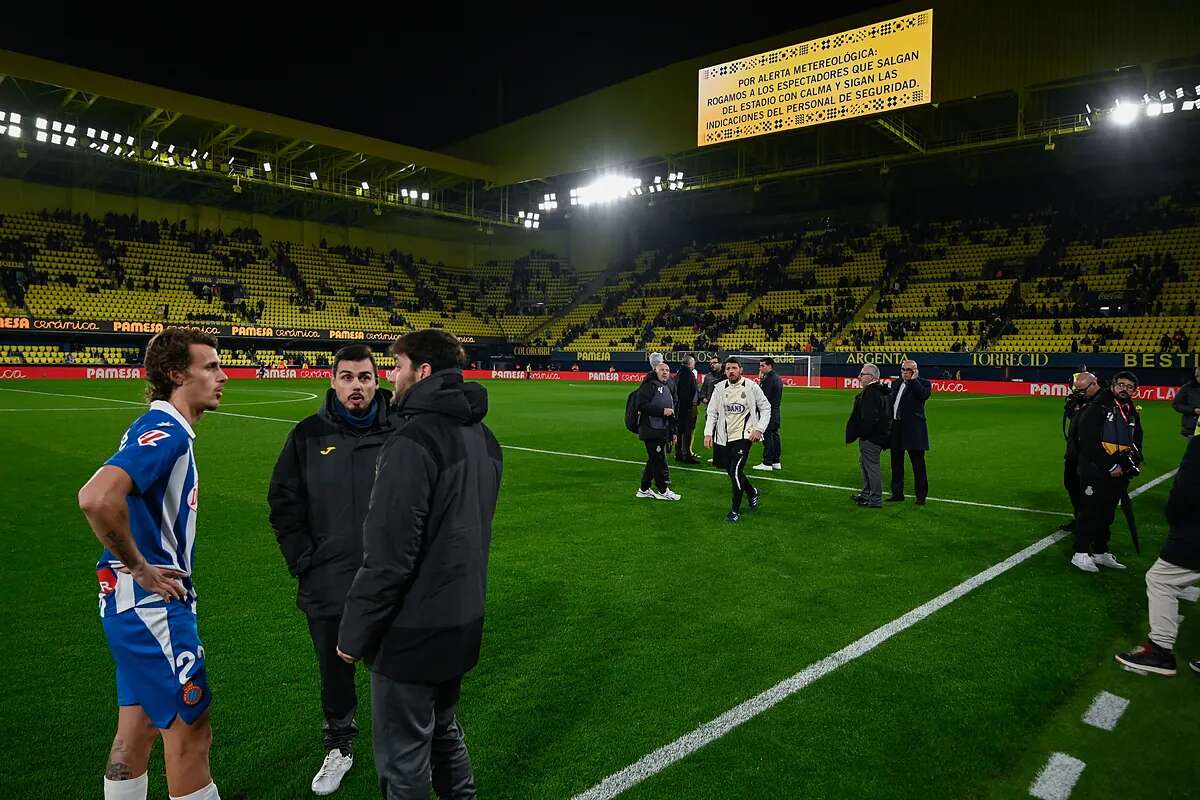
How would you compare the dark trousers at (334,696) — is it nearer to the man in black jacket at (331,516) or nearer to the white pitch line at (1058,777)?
the man in black jacket at (331,516)

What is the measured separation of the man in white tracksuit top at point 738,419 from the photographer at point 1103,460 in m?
3.26

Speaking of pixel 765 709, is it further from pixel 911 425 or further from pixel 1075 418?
pixel 911 425

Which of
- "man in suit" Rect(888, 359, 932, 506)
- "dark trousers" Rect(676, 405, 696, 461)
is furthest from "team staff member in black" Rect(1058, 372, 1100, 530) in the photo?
"dark trousers" Rect(676, 405, 696, 461)

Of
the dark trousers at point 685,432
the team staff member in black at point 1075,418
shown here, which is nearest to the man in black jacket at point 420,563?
the team staff member in black at point 1075,418

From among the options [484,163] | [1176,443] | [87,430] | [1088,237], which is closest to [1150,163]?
[1088,237]

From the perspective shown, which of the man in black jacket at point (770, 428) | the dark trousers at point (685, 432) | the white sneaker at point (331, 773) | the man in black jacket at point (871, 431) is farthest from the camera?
the dark trousers at point (685, 432)

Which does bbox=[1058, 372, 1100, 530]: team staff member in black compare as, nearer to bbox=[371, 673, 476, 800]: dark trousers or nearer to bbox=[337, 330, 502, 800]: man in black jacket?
bbox=[337, 330, 502, 800]: man in black jacket

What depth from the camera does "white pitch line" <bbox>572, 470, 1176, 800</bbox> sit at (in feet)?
11.7

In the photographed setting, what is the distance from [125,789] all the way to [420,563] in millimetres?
1452

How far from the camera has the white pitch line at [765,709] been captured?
3.56 metres

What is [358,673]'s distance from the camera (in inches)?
189

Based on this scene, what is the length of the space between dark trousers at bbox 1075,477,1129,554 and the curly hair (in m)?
7.52

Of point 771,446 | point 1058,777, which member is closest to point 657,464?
point 771,446

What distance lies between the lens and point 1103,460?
695 cm
